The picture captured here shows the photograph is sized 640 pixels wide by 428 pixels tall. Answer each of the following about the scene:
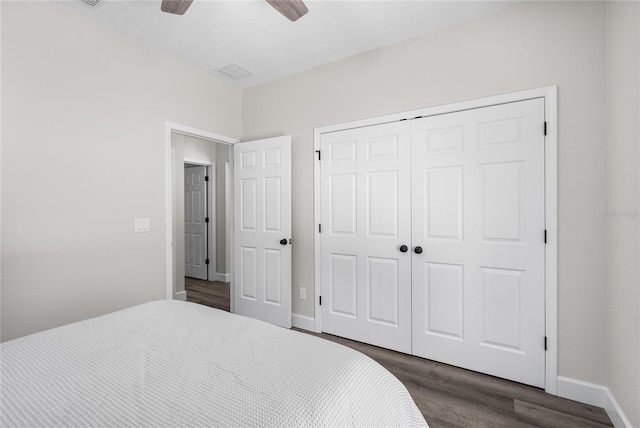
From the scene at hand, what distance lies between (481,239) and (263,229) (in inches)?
82.8

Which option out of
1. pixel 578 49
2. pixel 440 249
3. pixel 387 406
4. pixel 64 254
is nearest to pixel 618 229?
pixel 440 249

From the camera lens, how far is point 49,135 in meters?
2.01

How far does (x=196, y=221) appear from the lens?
5.40 m

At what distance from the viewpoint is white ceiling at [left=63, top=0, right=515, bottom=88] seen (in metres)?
2.10

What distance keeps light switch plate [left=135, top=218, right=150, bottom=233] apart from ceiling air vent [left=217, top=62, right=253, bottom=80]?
5.67 feet

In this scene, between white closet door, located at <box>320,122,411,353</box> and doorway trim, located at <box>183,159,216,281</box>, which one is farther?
doorway trim, located at <box>183,159,216,281</box>

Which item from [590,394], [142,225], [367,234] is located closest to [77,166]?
[142,225]

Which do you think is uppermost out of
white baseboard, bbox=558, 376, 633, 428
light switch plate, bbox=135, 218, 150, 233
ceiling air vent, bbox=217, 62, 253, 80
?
ceiling air vent, bbox=217, 62, 253, 80

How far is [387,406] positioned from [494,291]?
1619mm

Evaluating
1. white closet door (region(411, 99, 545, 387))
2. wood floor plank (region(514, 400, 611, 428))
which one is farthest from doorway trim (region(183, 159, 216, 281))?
wood floor plank (region(514, 400, 611, 428))

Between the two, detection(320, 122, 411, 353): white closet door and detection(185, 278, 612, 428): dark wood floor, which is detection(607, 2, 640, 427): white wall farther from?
detection(320, 122, 411, 353): white closet door

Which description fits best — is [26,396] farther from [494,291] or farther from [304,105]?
[304,105]

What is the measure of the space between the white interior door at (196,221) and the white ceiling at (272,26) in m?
2.80

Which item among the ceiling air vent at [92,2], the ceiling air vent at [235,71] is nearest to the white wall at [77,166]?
the ceiling air vent at [92,2]
